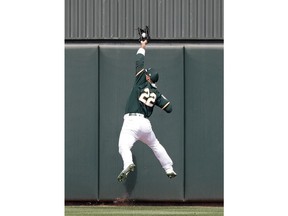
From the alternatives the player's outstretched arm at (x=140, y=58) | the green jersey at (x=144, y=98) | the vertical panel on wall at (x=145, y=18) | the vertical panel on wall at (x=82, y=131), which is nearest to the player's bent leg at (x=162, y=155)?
the green jersey at (x=144, y=98)

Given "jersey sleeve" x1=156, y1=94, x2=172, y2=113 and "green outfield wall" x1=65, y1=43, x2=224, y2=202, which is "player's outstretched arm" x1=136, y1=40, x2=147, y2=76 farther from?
"green outfield wall" x1=65, y1=43, x2=224, y2=202

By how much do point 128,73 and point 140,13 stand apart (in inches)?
41.3

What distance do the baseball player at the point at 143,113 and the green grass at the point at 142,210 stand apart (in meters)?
0.59

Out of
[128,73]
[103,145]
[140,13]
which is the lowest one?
[103,145]

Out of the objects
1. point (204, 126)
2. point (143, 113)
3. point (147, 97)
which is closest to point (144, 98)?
point (147, 97)

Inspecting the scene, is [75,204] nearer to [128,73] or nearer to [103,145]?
[103,145]

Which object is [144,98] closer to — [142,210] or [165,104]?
[165,104]

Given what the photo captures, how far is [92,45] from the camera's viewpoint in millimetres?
16141

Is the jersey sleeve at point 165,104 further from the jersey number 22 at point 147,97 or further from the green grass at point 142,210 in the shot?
the green grass at point 142,210

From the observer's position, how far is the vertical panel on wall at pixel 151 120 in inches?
637

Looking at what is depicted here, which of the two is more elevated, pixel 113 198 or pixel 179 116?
pixel 179 116

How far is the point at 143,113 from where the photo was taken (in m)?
15.4

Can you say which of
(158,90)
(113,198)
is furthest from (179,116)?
(113,198)

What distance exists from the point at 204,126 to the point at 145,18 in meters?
2.13
